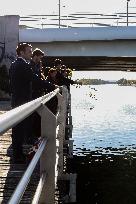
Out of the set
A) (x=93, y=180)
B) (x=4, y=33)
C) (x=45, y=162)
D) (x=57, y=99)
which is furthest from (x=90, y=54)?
(x=45, y=162)

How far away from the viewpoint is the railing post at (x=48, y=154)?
10.9ft

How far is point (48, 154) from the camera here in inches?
133

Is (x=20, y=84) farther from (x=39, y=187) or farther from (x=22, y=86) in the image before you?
(x=39, y=187)

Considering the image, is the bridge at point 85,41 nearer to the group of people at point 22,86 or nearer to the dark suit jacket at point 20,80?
the group of people at point 22,86

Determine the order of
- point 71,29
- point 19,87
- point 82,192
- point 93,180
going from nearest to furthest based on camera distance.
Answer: point 19,87, point 82,192, point 93,180, point 71,29

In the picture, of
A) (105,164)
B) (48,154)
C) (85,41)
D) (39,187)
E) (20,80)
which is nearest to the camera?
(39,187)

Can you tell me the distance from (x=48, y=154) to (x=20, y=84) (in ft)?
11.6

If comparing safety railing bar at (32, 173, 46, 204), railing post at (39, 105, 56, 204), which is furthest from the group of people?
safety railing bar at (32, 173, 46, 204)

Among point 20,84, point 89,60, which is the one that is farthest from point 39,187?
point 89,60

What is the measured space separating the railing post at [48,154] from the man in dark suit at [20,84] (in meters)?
3.23

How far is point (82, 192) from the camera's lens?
13211 mm

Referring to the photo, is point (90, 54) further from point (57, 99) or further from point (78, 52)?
point (57, 99)

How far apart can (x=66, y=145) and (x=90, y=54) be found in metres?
15.5

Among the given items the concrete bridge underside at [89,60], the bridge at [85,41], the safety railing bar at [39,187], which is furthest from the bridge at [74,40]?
the safety railing bar at [39,187]
